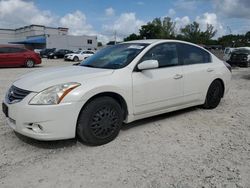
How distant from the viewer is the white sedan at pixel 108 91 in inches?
145

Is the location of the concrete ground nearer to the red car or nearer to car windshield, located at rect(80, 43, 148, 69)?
car windshield, located at rect(80, 43, 148, 69)

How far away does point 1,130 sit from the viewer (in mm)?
4707

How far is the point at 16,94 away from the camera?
3.93m

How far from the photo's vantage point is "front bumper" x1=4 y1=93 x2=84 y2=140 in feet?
11.8

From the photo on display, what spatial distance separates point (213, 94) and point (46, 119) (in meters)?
3.77

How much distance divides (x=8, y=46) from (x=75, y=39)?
44.3 metres

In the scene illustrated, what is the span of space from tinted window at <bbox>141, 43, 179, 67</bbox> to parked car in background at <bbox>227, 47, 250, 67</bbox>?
15208mm

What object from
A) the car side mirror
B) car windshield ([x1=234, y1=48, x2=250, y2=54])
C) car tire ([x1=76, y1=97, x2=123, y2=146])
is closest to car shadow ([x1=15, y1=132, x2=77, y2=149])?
car tire ([x1=76, y1=97, x2=123, y2=146])

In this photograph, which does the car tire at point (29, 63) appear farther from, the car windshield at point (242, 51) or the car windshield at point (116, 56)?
the car windshield at point (116, 56)

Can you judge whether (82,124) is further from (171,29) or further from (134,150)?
(171,29)

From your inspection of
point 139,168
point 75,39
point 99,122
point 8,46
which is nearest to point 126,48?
point 99,122

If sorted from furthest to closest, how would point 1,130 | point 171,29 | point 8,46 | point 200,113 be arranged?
1. point 171,29
2. point 8,46
3. point 200,113
4. point 1,130

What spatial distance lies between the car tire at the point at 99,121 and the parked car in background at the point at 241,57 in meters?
16.6

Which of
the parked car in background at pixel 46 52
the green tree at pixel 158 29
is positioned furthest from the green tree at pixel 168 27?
the parked car in background at pixel 46 52
